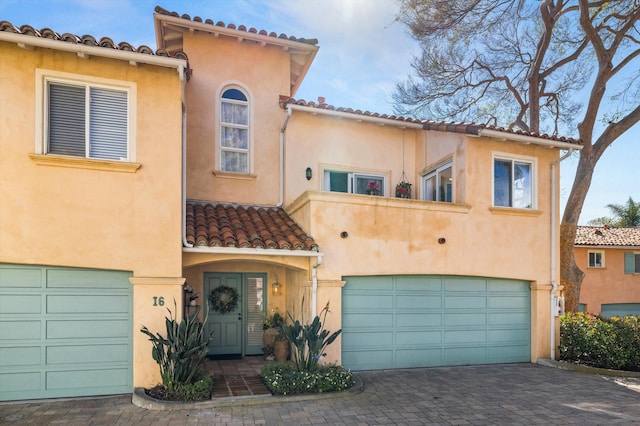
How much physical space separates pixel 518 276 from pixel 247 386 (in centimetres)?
789

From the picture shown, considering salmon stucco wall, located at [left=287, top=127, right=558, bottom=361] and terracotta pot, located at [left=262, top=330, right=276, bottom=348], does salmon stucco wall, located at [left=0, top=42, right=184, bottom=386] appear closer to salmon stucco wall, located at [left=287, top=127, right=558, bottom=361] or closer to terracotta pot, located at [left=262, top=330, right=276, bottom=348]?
salmon stucco wall, located at [left=287, top=127, right=558, bottom=361]

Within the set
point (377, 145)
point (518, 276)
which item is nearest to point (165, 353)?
point (377, 145)

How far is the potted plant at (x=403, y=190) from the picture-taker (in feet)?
39.8

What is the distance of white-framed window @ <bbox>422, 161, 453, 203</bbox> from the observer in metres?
11.8

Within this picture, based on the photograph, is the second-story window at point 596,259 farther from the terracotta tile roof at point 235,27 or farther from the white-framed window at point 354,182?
the terracotta tile roof at point 235,27

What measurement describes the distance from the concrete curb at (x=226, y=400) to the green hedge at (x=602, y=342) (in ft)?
23.2

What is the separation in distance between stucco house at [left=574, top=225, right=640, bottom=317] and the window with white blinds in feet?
78.8

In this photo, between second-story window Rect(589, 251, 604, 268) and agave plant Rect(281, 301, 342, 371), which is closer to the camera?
agave plant Rect(281, 301, 342, 371)

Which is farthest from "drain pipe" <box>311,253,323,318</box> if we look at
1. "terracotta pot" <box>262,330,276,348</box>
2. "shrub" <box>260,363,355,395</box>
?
"terracotta pot" <box>262,330,276,348</box>

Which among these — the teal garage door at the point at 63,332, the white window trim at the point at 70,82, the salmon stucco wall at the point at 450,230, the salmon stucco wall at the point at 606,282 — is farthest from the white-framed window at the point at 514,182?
the salmon stucco wall at the point at 606,282

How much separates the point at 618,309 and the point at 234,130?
24.9 meters

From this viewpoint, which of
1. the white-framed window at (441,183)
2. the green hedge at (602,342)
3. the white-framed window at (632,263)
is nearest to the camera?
the green hedge at (602,342)

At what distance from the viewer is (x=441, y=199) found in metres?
12.0

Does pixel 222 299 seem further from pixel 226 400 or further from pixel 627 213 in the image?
pixel 627 213
